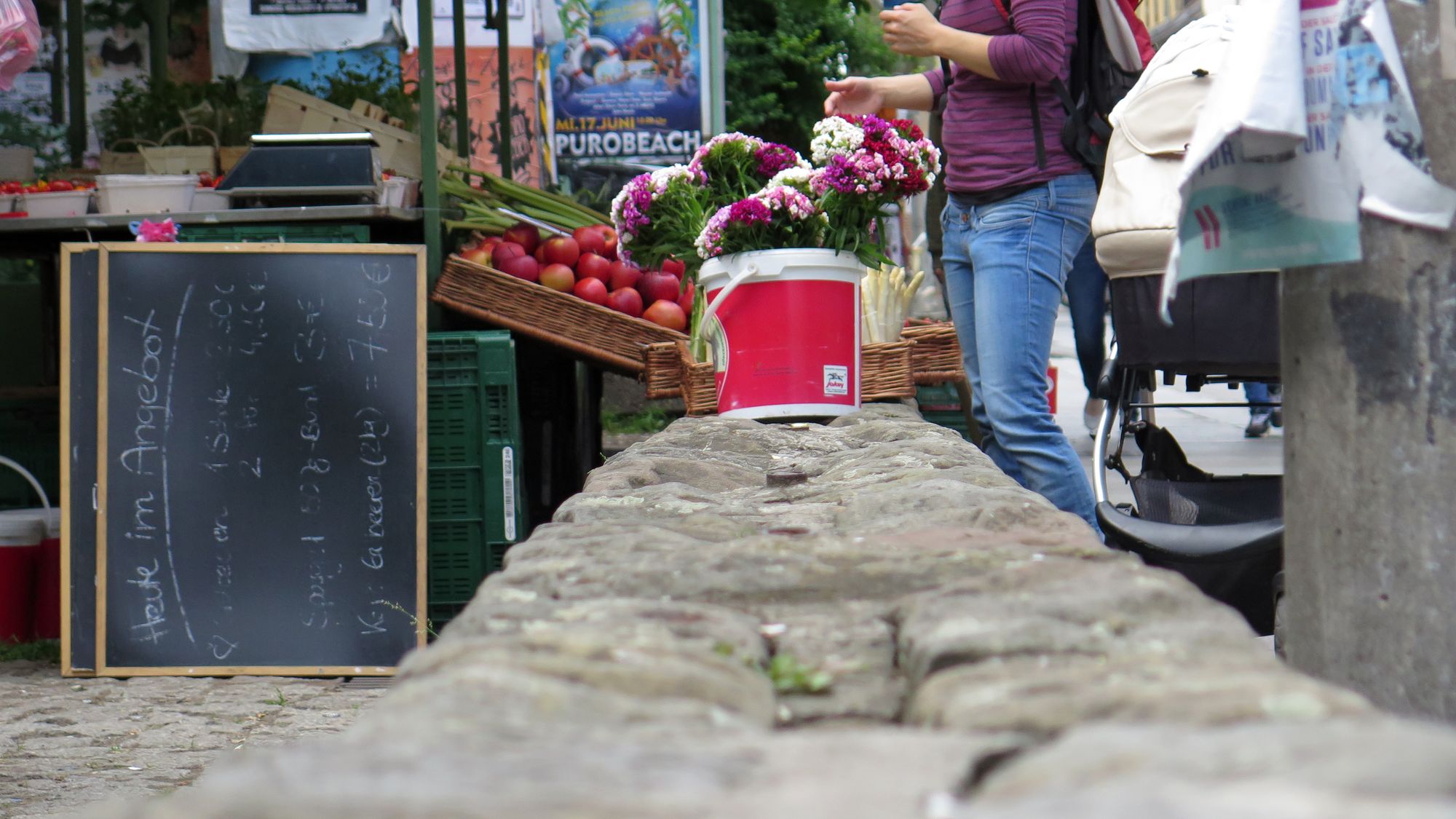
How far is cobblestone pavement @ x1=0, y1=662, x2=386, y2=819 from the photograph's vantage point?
3.14 metres

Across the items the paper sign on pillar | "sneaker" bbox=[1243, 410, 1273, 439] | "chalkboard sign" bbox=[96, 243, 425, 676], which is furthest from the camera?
"sneaker" bbox=[1243, 410, 1273, 439]

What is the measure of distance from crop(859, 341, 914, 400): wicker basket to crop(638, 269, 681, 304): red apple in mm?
1143

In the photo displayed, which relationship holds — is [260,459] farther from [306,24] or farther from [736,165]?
[306,24]

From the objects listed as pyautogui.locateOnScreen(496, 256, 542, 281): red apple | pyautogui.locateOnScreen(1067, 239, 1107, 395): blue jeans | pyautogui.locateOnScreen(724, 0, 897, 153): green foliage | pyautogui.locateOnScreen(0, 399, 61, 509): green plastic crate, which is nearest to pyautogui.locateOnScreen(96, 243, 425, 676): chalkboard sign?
pyautogui.locateOnScreen(496, 256, 542, 281): red apple

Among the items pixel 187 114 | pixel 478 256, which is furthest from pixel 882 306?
pixel 187 114

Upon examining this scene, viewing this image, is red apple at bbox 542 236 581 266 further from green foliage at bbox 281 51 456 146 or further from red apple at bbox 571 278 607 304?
green foliage at bbox 281 51 456 146

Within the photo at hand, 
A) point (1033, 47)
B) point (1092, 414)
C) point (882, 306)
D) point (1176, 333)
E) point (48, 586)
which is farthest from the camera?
point (1092, 414)

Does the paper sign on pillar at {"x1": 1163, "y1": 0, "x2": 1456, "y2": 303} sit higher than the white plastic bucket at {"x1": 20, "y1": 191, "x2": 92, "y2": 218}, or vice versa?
the white plastic bucket at {"x1": 20, "y1": 191, "x2": 92, "y2": 218}

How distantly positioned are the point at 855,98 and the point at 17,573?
10.4ft

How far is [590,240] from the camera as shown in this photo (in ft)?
17.6

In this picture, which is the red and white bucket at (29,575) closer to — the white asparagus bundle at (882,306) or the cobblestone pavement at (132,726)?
the cobblestone pavement at (132,726)

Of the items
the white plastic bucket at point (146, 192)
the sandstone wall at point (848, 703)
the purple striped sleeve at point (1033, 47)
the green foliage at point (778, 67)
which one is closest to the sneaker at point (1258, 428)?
the purple striped sleeve at point (1033, 47)

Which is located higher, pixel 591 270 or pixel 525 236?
pixel 525 236

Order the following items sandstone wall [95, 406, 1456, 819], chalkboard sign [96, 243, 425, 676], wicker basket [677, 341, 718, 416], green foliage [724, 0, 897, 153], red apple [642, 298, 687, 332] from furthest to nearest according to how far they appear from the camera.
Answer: green foliage [724, 0, 897, 153] → red apple [642, 298, 687, 332] → chalkboard sign [96, 243, 425, 676] → wicker basket [677, 341, 718, 416] → sandstone wall [95, 406, 1456, 819]
